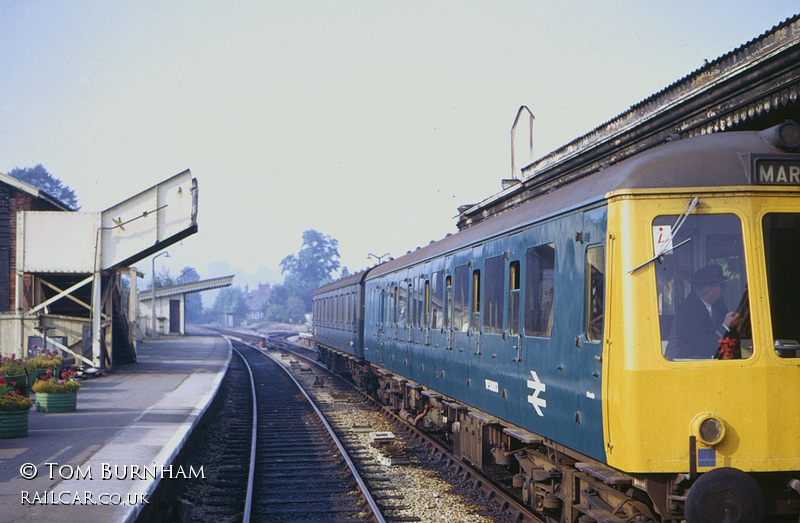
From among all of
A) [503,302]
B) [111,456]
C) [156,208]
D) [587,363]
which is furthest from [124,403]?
[587,363]

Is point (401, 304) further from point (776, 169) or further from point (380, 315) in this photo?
point (776, 169)

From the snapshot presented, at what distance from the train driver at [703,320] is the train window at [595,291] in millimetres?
595

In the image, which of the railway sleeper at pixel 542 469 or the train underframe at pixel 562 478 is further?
the railway sleeper at pixel 542 469

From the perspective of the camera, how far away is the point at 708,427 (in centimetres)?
562

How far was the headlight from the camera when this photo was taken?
5598mm

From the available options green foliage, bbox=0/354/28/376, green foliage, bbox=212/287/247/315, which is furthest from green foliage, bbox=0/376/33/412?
green foliage, bbox=212/287/247/315

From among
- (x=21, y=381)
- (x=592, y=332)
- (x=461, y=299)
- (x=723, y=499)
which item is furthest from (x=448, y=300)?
(x=21, y=381)

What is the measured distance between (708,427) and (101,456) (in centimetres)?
742

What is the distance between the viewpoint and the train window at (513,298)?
834 cm

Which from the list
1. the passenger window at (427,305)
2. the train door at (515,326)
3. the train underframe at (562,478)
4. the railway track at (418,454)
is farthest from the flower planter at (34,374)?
the train door at (515,326)

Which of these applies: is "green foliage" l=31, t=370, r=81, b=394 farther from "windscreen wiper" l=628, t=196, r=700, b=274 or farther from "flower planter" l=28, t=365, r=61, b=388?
"windscreen wiper" l=628, t=196, r=700, b=274

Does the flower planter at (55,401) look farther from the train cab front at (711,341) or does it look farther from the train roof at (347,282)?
the train cab front at (711,341)

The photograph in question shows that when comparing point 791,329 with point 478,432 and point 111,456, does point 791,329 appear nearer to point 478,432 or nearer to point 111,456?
point 478,432

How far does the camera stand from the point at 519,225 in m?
8.30
